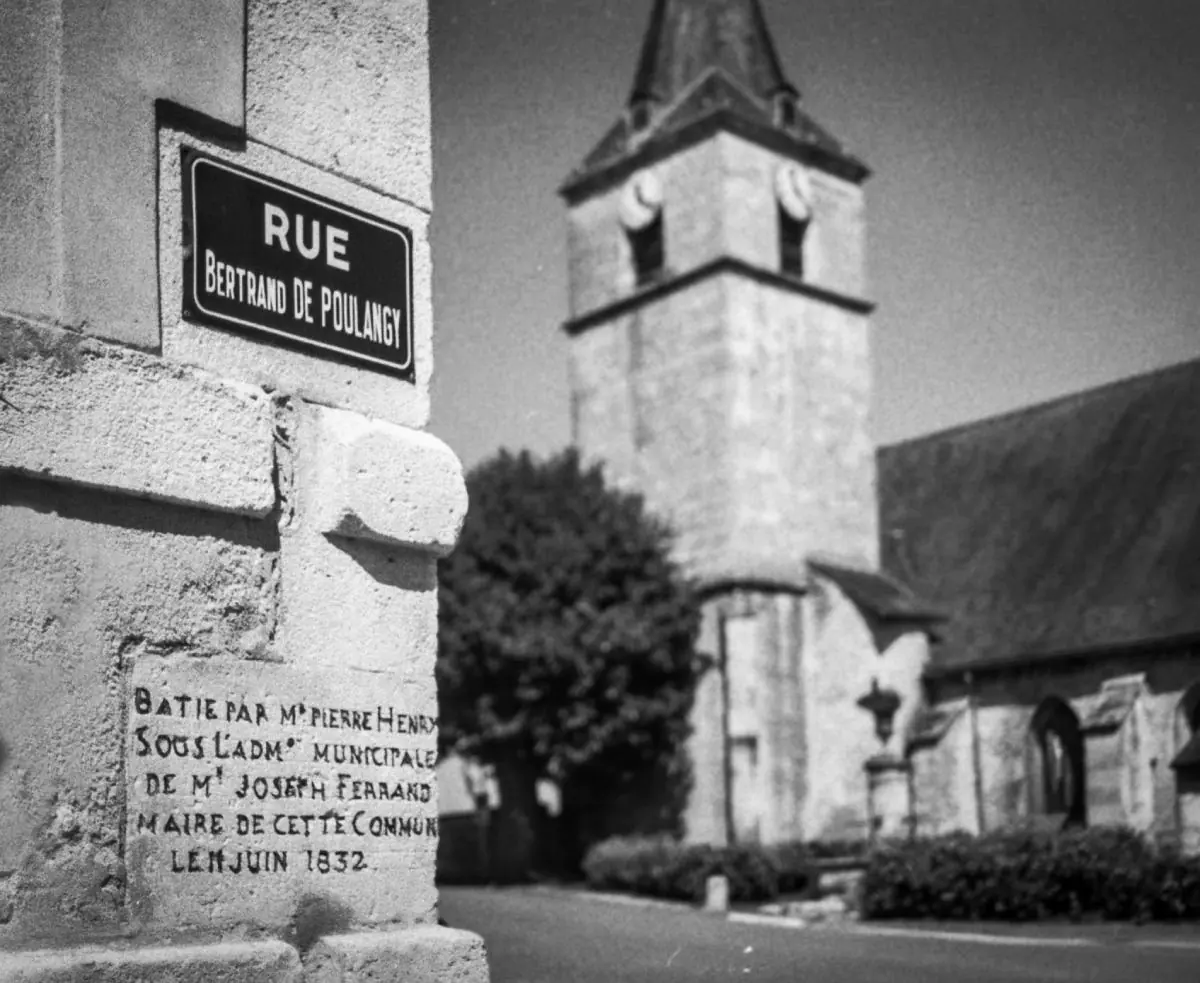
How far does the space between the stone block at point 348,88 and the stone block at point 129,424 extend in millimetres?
731

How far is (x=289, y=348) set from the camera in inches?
155

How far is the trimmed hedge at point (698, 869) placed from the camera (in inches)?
933

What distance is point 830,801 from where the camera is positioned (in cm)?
2911

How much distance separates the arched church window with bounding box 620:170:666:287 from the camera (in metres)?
33.3

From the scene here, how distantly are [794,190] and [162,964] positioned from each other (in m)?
31.0

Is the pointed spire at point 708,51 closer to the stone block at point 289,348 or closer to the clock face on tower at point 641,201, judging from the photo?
the clock face on tower at point 641,201

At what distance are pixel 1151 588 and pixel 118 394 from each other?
86.9 ft

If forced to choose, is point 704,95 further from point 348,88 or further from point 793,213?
point 348,88

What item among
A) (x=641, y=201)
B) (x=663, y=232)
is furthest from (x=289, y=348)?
(x=641, y=201)

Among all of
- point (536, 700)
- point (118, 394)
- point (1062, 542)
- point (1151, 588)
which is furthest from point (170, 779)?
point (1062, 542)

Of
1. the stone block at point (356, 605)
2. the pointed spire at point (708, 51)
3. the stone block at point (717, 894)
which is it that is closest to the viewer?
the stone block at point (356, 605)

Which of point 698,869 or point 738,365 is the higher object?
point 738,365

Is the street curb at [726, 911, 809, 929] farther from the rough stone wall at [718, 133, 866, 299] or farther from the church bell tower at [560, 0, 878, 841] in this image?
the rough stone wall at [718, 133, 866, 299]

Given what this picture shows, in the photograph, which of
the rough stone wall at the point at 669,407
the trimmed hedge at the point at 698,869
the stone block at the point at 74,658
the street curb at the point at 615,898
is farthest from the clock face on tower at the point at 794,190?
the stone block at the point at 74,658
